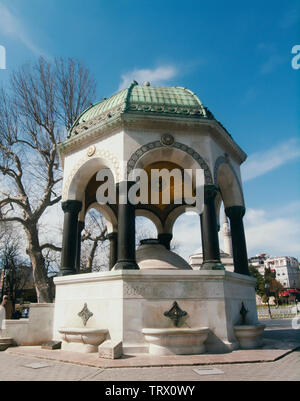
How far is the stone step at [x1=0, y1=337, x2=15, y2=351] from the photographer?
9.92 metres

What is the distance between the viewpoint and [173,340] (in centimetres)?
793

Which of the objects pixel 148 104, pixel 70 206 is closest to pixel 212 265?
pixel 70 206

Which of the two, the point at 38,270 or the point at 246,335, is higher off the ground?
the point at 38,270

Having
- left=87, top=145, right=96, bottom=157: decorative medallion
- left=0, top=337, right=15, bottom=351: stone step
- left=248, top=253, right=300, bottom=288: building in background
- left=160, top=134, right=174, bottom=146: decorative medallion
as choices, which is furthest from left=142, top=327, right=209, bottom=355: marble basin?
left=248, top=253, right=300, bottom=288: building in background

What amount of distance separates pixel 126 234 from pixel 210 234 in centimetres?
271

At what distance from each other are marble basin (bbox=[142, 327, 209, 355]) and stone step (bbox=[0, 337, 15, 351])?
5.13m

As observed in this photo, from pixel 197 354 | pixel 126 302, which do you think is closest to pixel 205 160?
pixel 126 302

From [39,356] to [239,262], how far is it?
782cm

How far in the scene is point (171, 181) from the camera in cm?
1409

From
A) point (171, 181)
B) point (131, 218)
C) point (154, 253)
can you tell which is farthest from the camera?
point (171, 181)

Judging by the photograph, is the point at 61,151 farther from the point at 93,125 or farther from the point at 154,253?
the point at 154,253

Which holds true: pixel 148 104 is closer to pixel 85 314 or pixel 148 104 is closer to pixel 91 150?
pixel 91 150

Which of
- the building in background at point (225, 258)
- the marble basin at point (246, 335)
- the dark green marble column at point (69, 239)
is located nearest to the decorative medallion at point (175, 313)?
the marble basin at point (246, 335)

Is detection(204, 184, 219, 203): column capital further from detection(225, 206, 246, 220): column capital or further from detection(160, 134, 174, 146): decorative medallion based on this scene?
detection(225, 206, 246, 220): column capital
